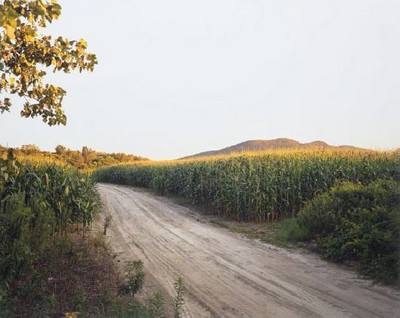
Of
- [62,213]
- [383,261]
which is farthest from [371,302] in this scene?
[62,213]

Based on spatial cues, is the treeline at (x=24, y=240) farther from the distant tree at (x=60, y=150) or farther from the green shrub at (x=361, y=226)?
the distant tree at (x=60, y=150)

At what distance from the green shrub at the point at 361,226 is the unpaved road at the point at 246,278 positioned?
482 millimetres

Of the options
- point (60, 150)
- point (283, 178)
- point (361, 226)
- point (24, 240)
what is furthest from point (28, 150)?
point (60, 150)

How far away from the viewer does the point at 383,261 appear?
25.7ft

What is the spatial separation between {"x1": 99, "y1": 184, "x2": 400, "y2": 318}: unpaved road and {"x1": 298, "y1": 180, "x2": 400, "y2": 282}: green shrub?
482mm

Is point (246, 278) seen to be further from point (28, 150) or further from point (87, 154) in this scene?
point (87, 154)

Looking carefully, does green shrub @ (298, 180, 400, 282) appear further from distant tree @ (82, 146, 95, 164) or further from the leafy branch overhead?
distant tree @ (82, 146, 95, 164)

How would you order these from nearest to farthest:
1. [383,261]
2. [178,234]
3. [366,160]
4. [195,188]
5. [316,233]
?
[383,261] < [316,233] < [178,234] < [366,160] < [195,188]

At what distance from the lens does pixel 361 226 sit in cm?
885

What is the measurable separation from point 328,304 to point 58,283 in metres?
4.37

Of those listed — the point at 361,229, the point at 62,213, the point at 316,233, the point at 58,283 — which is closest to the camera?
the point at 58,283


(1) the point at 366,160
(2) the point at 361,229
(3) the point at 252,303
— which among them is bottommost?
(3) the point at 252,303

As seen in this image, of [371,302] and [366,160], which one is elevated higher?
[366,160]

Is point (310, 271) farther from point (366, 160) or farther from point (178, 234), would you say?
point (366, 160)
